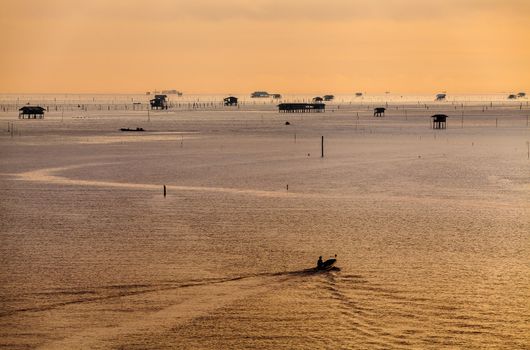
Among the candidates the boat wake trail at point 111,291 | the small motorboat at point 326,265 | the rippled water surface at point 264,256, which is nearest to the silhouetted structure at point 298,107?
the rippled water surface at point 264,256

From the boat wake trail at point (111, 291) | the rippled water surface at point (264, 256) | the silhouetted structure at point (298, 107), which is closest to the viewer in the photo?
the rippled water surface at point (264, 256)

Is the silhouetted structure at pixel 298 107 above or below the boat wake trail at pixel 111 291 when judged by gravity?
above

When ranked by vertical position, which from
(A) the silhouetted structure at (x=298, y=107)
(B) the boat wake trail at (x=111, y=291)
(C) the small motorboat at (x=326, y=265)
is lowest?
(B) the boat wake trail at (x=111, y=291)

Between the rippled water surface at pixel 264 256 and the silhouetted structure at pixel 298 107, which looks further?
the silhouetted structure at pixel 298 107

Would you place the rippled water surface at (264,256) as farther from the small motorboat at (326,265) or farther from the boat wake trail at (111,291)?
the small motorboat at (326,265)

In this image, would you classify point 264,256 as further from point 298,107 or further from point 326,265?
point 298,107

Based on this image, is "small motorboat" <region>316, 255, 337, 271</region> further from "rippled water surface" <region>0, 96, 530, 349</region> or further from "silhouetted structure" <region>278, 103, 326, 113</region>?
"silhouetted structure" <region>278, 103, 326, 113</region>

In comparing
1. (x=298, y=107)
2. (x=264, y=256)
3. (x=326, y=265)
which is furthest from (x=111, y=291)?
(x=298, y=107)

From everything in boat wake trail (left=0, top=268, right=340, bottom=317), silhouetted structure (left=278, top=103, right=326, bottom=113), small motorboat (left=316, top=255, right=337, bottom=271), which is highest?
silhouetted structure (left=278, top=103, right=326, bottom=113)

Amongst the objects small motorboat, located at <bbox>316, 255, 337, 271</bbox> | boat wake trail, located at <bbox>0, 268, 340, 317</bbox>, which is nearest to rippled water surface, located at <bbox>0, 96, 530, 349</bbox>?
boat wake trail, located at <bbox>0, 268, 340, 317</bbox>
